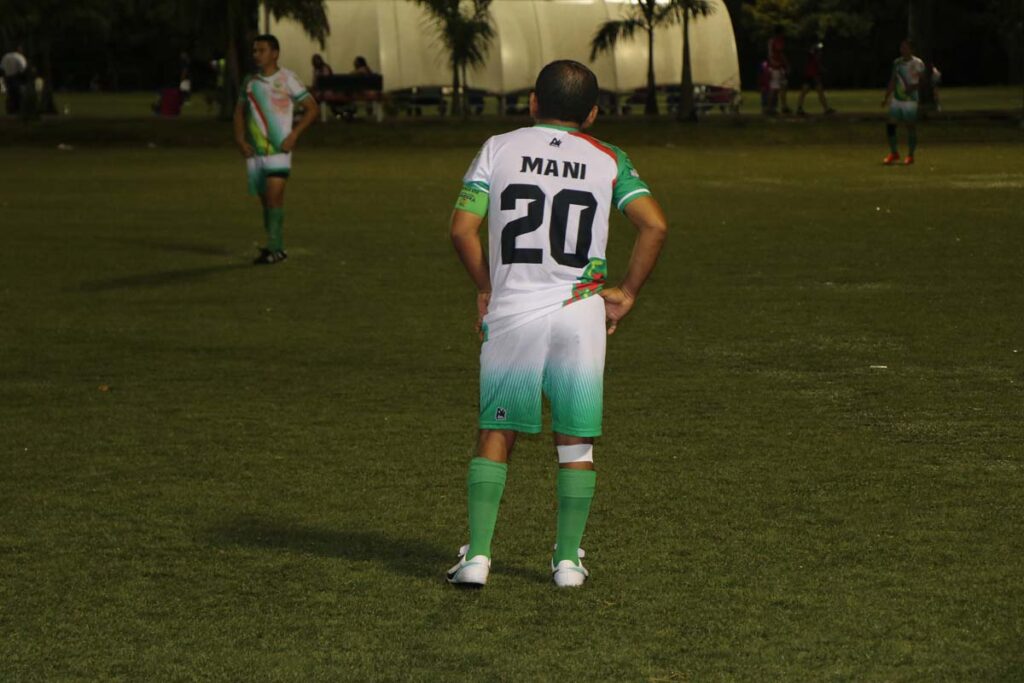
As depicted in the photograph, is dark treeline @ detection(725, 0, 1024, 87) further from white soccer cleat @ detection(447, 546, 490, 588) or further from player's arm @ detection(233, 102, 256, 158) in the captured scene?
white soccer cleat @ detection(447, 546, 490, 588)

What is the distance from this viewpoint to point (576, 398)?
5680mm

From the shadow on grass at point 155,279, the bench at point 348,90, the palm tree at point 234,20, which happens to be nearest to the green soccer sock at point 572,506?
the shadow on grass at point 155,279

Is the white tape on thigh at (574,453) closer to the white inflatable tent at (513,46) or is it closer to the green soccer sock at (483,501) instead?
the green soccer sock at (483,501)

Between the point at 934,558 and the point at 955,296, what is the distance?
7.49 metres

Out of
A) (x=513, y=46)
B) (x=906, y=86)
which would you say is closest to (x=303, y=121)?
(x=906, y=86)

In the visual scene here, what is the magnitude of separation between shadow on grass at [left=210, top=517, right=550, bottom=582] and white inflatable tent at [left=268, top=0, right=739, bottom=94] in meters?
46.4

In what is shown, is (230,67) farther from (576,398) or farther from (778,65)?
(576,398)

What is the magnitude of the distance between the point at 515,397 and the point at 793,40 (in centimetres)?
7863

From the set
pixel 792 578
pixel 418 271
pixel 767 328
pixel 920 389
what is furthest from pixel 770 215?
pixel 792 578

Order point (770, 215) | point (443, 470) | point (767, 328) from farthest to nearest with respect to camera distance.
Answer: point (770, 215)
point (767, 328)
point (443, 470)

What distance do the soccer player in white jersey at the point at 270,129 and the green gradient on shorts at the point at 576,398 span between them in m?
10.6

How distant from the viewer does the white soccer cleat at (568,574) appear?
5.78 metres

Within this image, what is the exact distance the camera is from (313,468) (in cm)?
779

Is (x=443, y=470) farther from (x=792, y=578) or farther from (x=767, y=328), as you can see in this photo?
(x=767, y=328)
